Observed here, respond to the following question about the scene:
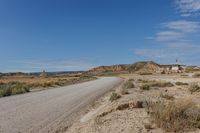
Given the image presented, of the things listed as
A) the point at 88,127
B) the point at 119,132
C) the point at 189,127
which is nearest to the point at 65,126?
the point at 88,127

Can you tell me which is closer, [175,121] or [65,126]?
[175,121]

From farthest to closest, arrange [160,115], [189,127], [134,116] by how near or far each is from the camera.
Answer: [134,116]
[160,115]
[189,127]

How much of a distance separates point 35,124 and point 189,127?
231 inches

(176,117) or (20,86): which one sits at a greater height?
(20,86)

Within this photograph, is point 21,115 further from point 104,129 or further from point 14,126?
point 104,129

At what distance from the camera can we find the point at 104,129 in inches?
456

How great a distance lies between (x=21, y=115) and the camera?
1544cm

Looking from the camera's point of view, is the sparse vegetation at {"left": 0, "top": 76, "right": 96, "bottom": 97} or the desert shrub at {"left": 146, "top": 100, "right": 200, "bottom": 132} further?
the sparse vegetation at {"left": 0, "top": 76, "right": 96, "bottom": 97}

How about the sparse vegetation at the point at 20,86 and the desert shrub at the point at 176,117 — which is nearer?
the desert shrub at the point at 176,117

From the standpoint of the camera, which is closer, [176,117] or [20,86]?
[176,117]

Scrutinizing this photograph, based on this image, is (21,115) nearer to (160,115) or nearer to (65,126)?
(65,126)

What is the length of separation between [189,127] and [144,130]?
1.44 metres

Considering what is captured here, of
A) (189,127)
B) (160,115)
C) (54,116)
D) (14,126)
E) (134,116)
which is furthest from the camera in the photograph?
(54,116)

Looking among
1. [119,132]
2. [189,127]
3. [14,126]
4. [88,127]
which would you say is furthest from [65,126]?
[189,127]
